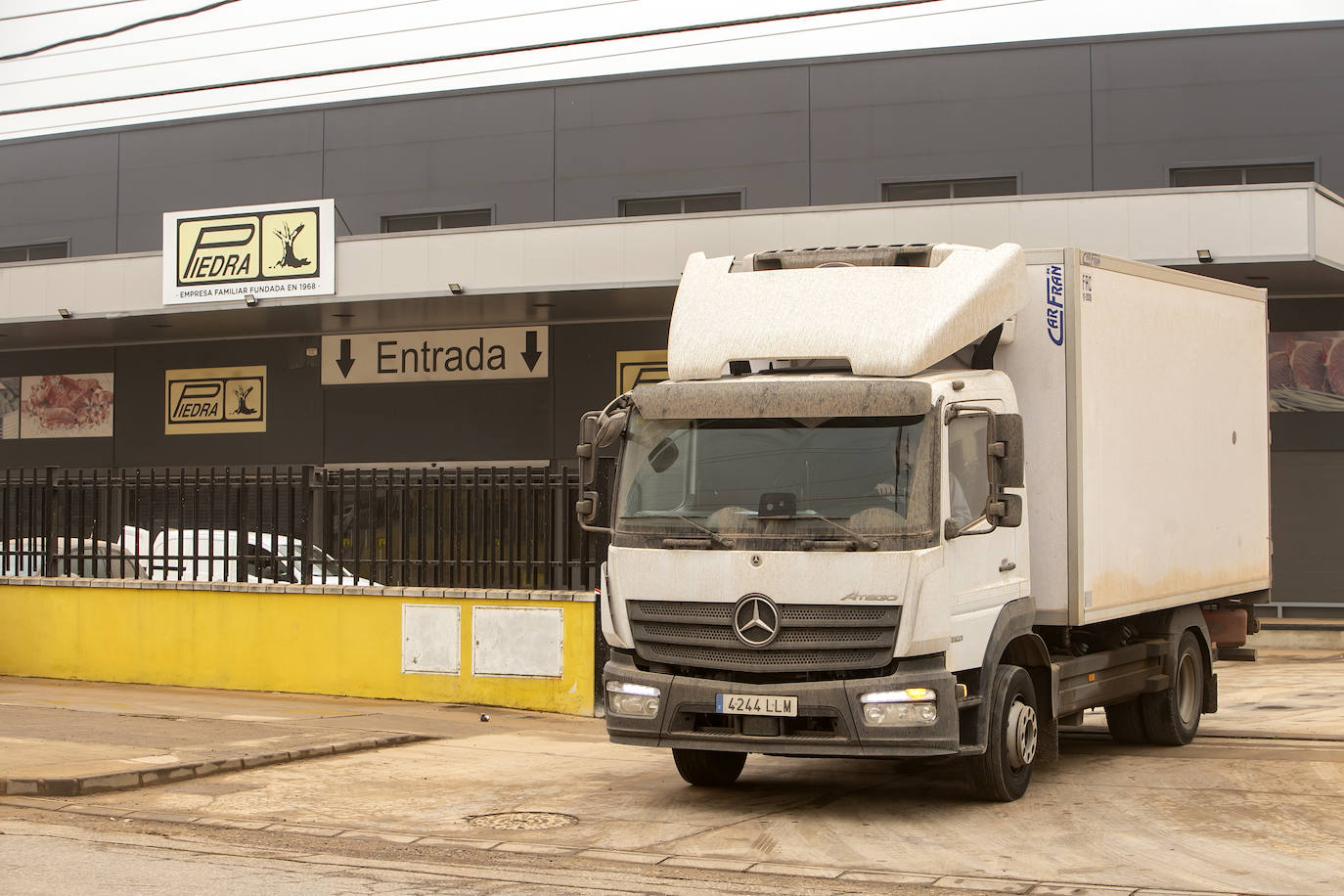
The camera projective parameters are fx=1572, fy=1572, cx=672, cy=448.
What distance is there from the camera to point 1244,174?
25.8 m

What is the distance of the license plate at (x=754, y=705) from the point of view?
8.78 m

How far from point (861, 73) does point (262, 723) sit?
1794 cm

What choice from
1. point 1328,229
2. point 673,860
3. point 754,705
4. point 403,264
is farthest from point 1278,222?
point 673,860

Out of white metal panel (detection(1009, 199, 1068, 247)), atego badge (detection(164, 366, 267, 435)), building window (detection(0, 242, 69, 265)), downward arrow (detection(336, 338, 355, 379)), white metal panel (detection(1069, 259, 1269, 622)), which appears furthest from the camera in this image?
building window (detection(0, 242, 69, 265))

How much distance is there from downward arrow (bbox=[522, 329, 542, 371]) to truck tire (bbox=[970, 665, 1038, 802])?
1761 cm

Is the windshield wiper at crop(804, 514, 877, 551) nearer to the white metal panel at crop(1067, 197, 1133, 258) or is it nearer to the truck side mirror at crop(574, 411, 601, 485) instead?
the truck side mirror at crop(574, 411, 601, 485)

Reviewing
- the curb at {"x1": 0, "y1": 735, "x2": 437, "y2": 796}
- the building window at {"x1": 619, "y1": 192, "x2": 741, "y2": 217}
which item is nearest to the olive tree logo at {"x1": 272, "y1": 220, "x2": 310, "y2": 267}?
the building window at {"x1": 619, "y1": 192, "x2": 741, "y2": 217}

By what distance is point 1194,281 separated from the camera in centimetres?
1200

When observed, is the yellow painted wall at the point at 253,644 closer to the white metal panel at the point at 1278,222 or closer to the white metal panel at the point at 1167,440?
the white metal panel at the point at 1167,440

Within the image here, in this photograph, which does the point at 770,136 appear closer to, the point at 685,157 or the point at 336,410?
the point at 685,157

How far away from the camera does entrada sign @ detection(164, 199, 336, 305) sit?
23.8 metres

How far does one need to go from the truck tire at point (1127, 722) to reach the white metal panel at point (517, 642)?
504cm

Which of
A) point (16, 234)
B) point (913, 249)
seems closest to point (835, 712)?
point (913, 249)

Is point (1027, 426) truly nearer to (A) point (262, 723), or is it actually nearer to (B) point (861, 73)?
(A) point (262, 723)
